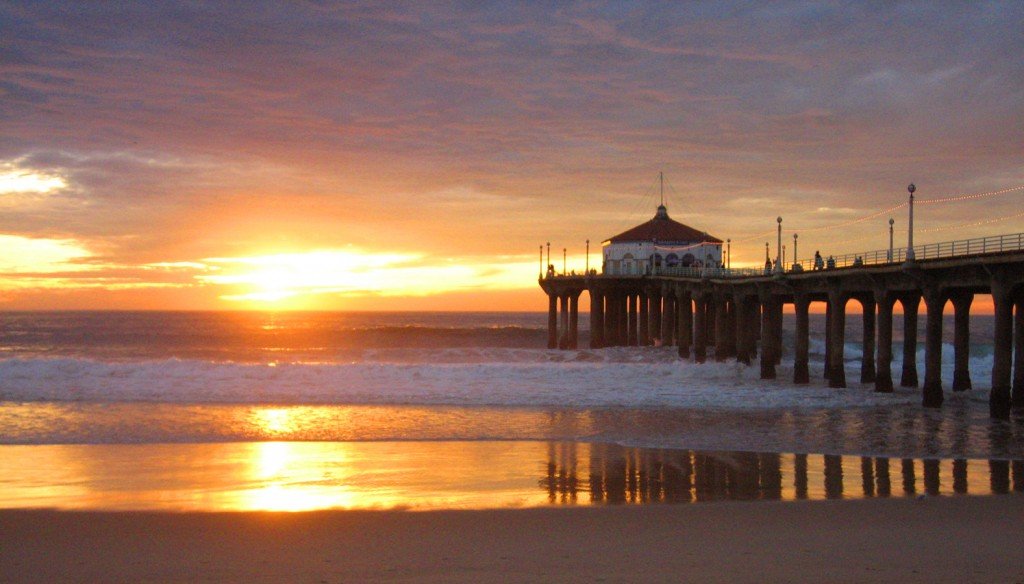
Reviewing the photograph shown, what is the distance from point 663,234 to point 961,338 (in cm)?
3096

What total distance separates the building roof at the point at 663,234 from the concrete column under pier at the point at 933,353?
3103cm

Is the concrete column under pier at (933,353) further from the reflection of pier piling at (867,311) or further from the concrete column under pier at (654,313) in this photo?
the concrete column under pier at (654,313)

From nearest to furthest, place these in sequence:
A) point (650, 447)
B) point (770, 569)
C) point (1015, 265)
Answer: point (770, 569) → point (650, 447) → point (1015, 265)

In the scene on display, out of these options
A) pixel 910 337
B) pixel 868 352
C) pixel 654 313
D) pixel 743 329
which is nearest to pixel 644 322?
pixel 654 313

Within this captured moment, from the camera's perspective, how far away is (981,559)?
8961 mm

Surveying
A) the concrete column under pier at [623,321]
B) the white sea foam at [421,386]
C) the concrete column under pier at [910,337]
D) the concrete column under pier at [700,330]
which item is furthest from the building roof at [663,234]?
the concrete column under pier at [910,337]

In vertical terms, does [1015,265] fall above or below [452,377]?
above

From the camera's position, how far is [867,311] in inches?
1265

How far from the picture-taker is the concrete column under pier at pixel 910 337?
26.9 meters

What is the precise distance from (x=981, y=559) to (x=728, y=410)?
1374cm

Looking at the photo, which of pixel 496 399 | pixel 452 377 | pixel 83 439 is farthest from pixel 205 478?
pixel 452 377

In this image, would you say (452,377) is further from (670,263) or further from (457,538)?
(670,263)

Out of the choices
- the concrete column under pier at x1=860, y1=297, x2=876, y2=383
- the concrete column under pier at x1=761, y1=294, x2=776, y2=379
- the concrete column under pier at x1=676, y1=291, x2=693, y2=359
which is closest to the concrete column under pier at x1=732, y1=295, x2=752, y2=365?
the concrete column under pier at x1=761, y1=294, x2=776, y2=379

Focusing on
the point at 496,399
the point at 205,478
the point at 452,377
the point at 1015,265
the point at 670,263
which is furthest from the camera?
the point at 670,263
